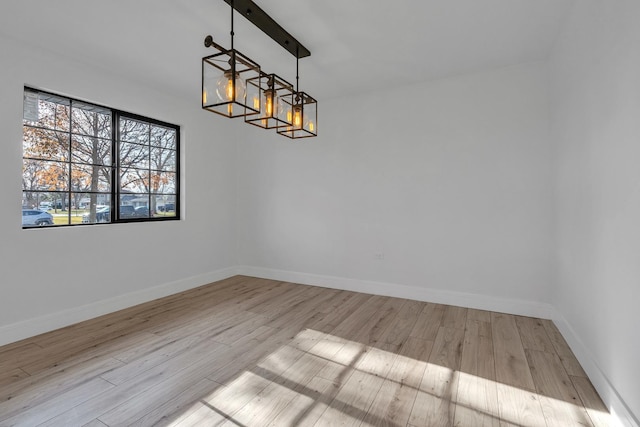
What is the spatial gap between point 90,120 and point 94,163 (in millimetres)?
458

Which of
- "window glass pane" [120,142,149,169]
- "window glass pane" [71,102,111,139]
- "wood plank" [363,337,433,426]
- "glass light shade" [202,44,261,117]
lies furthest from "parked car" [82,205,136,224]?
"wood plank" [363,337,433,426]

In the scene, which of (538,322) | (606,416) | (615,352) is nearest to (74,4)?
(615,352)

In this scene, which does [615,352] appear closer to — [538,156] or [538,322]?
[538,322]

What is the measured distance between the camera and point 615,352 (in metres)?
1.65

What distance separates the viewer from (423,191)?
361 cm

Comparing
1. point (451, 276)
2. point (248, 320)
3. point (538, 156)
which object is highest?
point (538, 156)

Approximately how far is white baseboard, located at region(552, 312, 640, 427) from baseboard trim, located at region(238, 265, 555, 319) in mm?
501

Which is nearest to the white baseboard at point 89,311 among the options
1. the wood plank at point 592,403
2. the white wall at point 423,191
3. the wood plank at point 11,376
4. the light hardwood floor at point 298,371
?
the light hardwood floor at point 298,371

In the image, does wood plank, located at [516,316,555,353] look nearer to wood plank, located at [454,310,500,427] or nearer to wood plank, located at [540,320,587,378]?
wood plank, located at [540,320,587,378]

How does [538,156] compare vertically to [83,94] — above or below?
below

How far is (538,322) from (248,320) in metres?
2.88

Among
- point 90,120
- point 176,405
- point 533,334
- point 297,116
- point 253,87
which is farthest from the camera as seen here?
point 90,120

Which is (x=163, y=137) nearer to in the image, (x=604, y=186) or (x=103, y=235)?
(x=103, y=235)

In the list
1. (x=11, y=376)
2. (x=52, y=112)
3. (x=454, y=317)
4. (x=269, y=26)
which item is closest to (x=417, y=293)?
(x=454, y=317)
